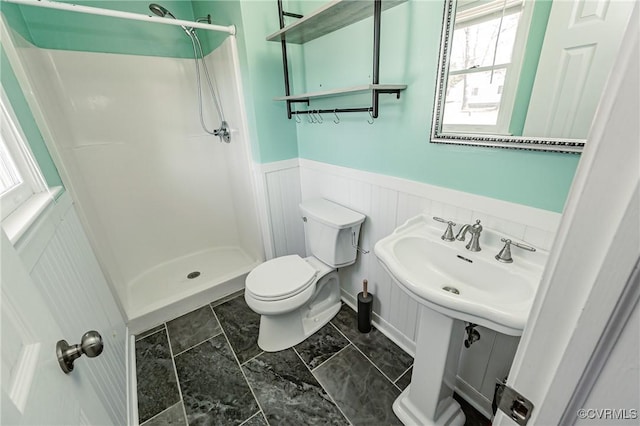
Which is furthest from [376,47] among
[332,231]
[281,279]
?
[281,279]

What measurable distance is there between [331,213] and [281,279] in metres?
0.49

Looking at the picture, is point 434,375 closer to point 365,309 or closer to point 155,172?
point 365,309

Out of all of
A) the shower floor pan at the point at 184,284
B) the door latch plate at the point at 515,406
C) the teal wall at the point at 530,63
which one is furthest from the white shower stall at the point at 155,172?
the door latch plate at the point at 515,406

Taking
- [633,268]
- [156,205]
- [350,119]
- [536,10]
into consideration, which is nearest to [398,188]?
[350,119]

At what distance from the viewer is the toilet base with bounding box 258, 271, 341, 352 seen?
5.35ft

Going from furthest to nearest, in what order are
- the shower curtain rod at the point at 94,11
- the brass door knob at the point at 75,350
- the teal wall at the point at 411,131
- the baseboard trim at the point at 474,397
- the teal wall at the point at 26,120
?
the baseboard trim at the point at 474,397 < the shower curtain rod at the point at 94,11 < the teal wall at the point at 26,120 < the teal wall at the point at 411,131 < the brass door knob at the point at 75,350

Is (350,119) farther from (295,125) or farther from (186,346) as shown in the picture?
(186,346)

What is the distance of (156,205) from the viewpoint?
231 cm

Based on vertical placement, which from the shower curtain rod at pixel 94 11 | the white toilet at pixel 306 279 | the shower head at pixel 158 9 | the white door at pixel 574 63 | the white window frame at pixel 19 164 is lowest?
the white toilet at pixel 306 279

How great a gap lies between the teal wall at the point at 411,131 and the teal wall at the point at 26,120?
1353mm

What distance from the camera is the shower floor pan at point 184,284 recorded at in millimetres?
1871

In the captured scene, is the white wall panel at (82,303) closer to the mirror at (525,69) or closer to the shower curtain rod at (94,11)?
the shower curtain rod at (94,11)

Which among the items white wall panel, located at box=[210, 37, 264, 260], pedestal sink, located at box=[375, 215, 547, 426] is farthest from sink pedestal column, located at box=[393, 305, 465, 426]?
white wall panel, located at box=[210, 37, 264, 260]

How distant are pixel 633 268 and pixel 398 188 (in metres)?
1.08
